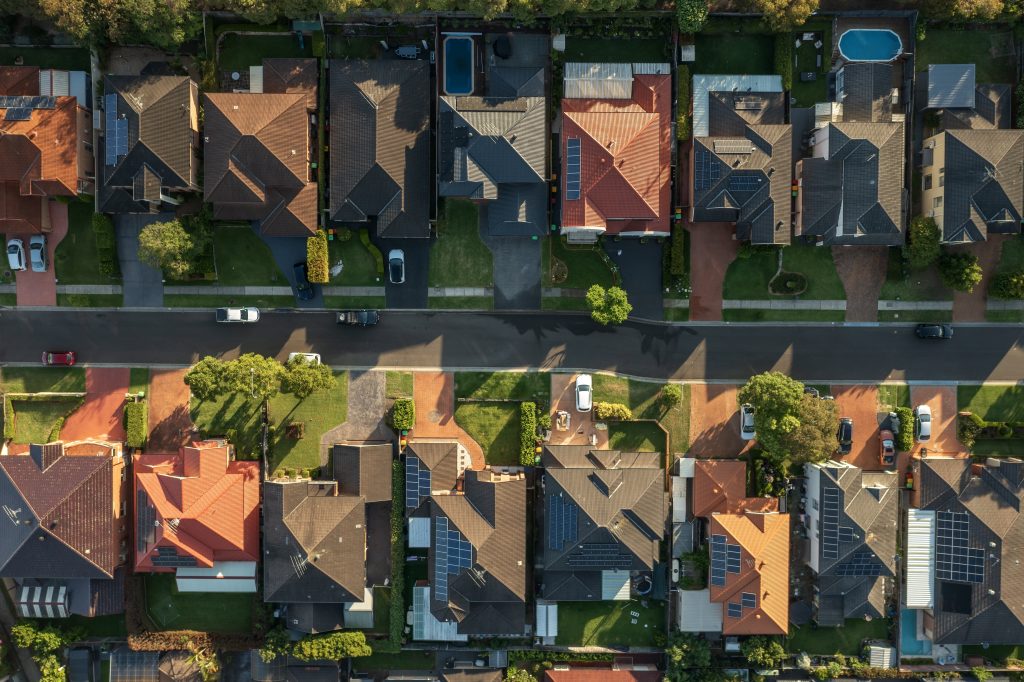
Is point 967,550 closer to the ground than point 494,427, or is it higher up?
closer to the ground

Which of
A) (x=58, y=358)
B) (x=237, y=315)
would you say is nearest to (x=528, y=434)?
(x=237, y=315)

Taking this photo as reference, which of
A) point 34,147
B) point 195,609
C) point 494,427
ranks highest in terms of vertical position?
point 34,147

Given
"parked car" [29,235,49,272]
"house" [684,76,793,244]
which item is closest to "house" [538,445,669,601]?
"house" [684,76,793,244]

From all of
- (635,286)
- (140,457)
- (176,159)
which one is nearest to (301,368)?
(140,457)

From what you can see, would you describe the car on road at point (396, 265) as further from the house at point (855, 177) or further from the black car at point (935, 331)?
the black car at point (935, 331)

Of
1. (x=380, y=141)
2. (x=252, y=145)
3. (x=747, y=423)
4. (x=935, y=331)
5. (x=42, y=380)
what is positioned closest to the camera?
(x=252, y=145)

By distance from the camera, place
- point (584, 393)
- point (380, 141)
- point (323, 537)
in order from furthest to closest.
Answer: point (584, 393), point (380, 141), point (323, 537)

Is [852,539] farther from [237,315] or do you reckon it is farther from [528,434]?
[237,315]
